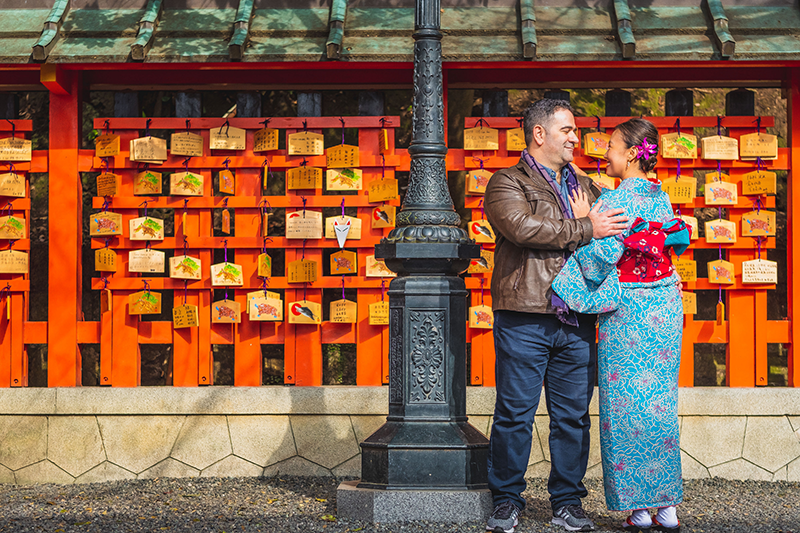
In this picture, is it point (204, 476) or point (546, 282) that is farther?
point (204, 476)

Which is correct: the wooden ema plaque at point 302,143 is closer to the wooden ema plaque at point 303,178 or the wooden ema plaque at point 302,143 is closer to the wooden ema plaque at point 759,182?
the wooden ema plaque at point 303,178

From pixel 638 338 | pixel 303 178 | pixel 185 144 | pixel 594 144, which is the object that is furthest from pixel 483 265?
pixel 185 144

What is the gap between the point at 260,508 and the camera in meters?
4.66

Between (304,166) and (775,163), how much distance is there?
3070mm

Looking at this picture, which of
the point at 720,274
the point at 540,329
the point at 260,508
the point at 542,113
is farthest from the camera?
the point at 720,274

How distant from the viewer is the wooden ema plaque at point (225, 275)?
18.3ft

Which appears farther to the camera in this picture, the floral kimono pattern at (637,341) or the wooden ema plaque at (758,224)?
the wooden ema plaque at (758,224)

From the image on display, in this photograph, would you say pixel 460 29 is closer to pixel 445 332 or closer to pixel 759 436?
pixel 445 332

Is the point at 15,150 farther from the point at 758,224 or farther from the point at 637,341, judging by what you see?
the point at 758,224

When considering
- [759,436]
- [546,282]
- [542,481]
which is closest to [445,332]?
[546,282]

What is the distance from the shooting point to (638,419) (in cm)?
395

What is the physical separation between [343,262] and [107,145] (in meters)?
1.71

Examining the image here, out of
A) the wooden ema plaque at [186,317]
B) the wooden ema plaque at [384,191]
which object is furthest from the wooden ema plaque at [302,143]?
the wooden ema plaque at [186,317]

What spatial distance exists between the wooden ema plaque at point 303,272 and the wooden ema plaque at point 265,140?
771 millimetres
